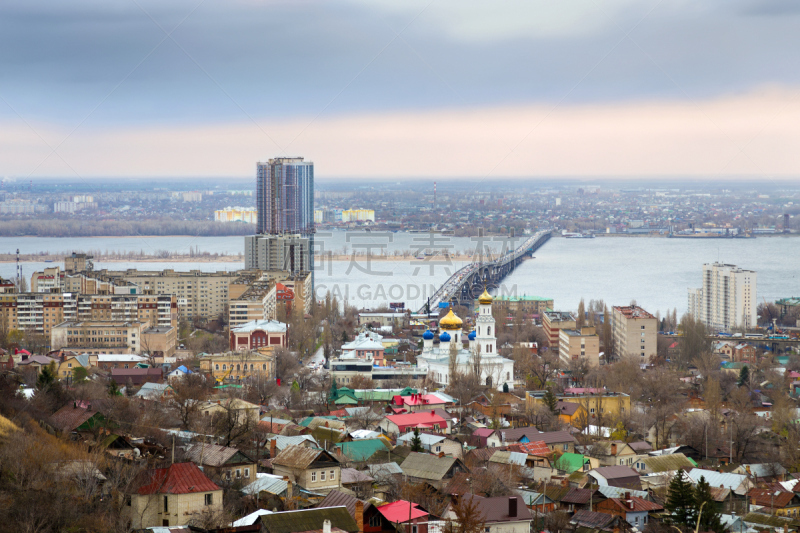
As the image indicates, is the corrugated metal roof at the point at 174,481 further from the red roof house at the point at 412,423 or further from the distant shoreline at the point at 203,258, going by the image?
the distant shoreline at the point at 203,258

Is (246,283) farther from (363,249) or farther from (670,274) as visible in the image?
(363,249)

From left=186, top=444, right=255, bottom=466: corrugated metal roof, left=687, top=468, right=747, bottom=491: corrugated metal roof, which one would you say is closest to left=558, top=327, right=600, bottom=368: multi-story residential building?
left=687, top=468, right=747, bottom=491: corrugated metal roof

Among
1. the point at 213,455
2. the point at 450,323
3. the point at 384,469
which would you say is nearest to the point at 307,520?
the point at 213,455

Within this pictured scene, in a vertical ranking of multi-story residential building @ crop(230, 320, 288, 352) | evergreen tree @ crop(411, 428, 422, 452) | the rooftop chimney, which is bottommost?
multi-story residential building @ crop(230, 320, 288, 352)

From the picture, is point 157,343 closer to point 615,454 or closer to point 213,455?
point 615,454

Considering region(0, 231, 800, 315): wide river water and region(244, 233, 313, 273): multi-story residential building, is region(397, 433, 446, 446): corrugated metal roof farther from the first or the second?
region(244, 233, 313, 273): multi-story residential building

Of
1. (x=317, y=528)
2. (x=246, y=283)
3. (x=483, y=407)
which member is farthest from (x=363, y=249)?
(x=317, y=528)
